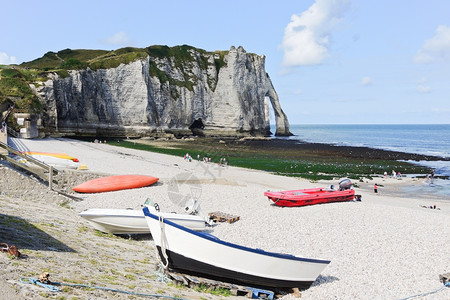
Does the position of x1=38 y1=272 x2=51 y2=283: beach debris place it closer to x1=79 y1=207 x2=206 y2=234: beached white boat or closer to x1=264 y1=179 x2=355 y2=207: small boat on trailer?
x1=79 y1=207 x2=206 y2=234: beached white boat

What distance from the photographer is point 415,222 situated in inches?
701

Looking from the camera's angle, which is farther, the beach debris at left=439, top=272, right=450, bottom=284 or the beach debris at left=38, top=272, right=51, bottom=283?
the beach debris at left=439, top=272, right=450, bottom=284

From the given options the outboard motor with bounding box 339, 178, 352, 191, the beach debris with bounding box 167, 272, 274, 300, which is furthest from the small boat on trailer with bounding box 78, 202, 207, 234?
the outboard motor with bounding box 339, 178, 352, 191

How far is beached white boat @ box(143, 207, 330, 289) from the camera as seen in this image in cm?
977

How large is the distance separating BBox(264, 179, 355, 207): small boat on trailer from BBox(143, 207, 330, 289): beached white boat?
981cm

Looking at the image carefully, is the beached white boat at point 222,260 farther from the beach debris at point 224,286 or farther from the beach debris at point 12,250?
the beach debris at point 12,250

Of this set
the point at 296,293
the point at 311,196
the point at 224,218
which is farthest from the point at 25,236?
the point at 311,196

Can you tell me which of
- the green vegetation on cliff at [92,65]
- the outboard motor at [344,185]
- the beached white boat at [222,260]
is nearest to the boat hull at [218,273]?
the beached white boat at [222,260]

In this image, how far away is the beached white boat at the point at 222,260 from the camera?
9.77 m

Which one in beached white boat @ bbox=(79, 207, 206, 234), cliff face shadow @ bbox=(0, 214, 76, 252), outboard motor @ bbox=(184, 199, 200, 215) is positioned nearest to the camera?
cliff face shadow @ bbox=(0, 214, 76, 252)

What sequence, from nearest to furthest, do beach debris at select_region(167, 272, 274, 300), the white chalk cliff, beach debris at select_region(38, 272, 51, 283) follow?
beach debris at select_region(38, 272, 51, 283) < beach debris at select_region(167, 272, 274, 300) < the white chalk cliff

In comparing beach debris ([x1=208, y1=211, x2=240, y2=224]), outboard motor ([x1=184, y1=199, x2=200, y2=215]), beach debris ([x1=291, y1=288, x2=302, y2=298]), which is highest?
outboard motor ([x1=184, y1=199, x2=200, y2=215])

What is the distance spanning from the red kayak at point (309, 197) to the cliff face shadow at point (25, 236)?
12292mm

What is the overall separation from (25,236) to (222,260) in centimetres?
577
